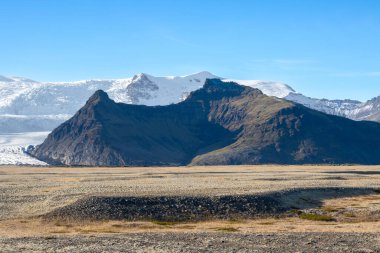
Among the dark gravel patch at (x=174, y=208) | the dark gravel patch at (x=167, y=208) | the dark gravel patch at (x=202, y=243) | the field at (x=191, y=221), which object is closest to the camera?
the dark gravel patch at (x=202, y=243)

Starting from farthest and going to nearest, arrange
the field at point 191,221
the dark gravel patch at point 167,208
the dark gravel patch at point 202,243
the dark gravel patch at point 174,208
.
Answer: the dark gravel patch at point 174,208, the dark gravel patch at point 167,208, the field at point 191,221, the dark gravel patch at point 202,243

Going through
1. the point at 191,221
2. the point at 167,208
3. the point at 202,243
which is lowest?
the point at 191,221

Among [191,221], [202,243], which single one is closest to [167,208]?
[191,221]

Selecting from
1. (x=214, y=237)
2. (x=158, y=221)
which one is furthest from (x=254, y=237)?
(x=158, y=221)

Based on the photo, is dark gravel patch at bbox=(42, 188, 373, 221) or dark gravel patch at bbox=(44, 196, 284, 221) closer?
dark gravel patch at bbox=(44, 196, 284, 221)

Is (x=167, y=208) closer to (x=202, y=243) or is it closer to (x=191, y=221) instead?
(x=191, y=221)

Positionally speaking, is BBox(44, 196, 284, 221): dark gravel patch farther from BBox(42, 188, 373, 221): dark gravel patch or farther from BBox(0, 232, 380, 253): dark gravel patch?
BBox(0, 232, 380, 253): dark gravel patch

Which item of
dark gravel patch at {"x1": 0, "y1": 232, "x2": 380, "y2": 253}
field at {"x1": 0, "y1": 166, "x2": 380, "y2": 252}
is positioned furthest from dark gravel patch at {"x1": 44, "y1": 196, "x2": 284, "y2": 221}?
dark gravel patch at {"x1": 0, "y1": 232, "x2": 380, "y2": 253}

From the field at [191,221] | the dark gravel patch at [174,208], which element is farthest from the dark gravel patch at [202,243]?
the dark gravel patch at [174,208]

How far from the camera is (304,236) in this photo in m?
58.8

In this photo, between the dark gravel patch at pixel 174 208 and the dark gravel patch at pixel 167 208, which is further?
the dark gravel patch at pixel 174 208

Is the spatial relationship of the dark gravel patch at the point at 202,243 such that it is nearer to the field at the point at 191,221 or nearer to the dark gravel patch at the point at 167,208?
the field at the point at 191,221

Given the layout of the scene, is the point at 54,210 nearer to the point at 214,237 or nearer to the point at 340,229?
the point at 214,237

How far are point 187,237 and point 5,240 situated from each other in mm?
15483
